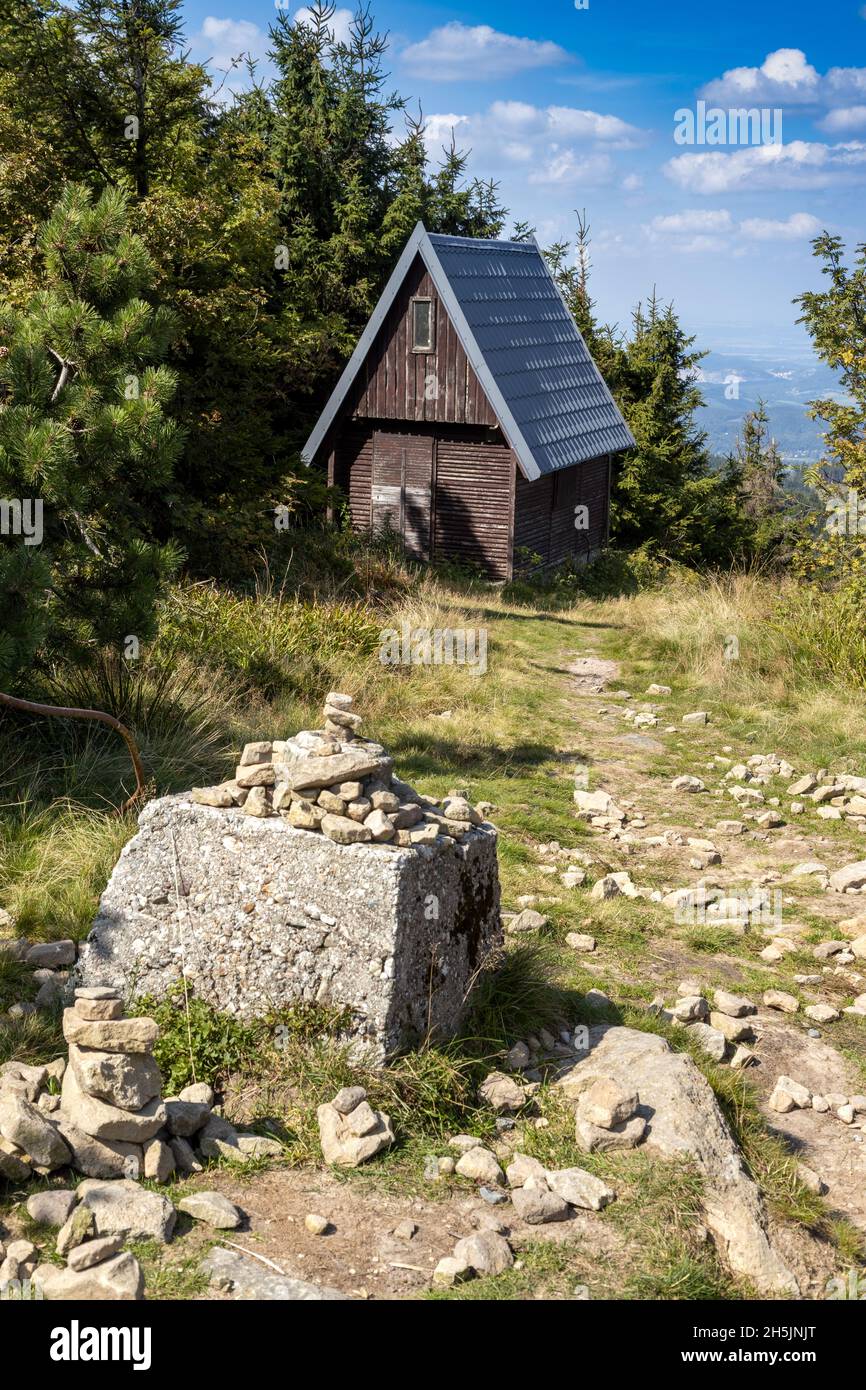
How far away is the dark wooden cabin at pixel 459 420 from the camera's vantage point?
1894cm

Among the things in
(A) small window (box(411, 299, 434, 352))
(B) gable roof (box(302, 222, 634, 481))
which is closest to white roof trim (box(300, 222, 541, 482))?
(B) gable roof (box(302, 222, 634, 481))

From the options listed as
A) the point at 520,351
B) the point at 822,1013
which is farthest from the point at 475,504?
the point at 822,1013

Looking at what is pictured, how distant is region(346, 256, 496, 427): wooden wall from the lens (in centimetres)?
1898

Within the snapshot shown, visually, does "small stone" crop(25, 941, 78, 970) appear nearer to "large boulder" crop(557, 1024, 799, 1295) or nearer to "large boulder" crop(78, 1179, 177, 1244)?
"large boulder" crop(78, 1179, 177, 1244)

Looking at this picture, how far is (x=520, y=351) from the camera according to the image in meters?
20.3

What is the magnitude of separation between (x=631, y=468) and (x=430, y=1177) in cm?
2157

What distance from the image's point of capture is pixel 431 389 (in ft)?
63.2

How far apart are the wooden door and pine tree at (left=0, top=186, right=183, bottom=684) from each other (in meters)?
12.1

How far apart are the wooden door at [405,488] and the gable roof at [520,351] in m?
1.07

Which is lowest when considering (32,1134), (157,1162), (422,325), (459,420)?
(157,1162)

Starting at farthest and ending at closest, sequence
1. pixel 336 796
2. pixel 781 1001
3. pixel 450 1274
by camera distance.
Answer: pixel 781 1001
pixel 336 796
pixel 450 1274

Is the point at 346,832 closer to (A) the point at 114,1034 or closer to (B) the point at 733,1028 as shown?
(A) the point at 114,1034

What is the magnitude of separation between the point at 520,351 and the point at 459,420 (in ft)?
6.79

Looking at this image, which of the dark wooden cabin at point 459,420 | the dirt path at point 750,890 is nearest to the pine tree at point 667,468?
the dark wooden cabin at point 459,420
